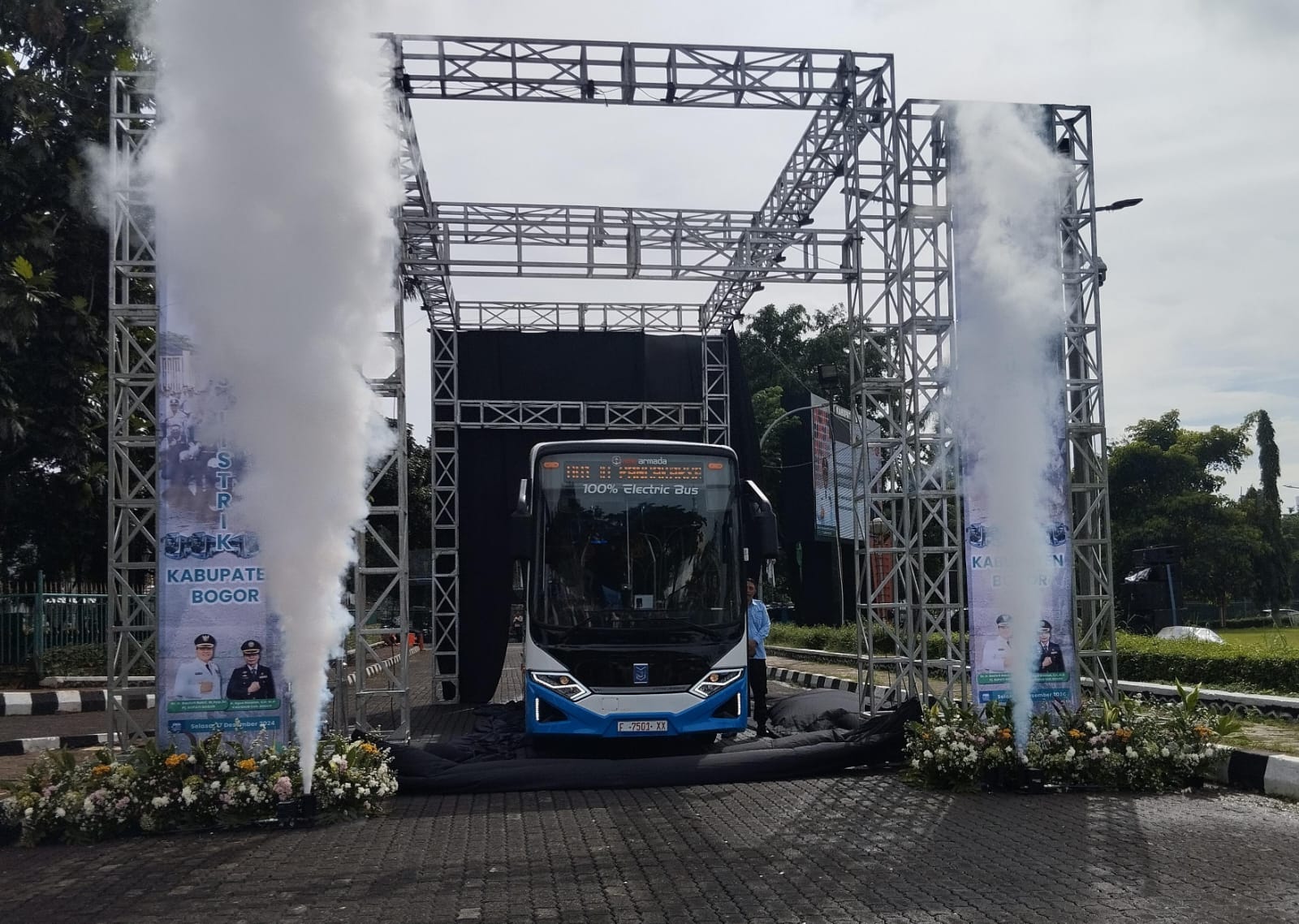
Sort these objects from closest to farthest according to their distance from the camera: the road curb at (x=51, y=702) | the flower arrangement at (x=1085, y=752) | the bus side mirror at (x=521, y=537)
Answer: the flower arrangement at (x=1085, y=752) → the bus side mirror at (x=521, y=537) → the road curb at (x=51, y=702)

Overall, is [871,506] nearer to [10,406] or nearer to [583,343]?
[583,343]

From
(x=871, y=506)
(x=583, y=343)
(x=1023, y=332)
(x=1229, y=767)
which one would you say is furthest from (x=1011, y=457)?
(x=583, y=343)

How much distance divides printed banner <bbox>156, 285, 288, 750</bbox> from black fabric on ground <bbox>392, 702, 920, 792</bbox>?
1.38m

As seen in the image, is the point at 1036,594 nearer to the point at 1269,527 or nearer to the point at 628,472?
the point at 628,472

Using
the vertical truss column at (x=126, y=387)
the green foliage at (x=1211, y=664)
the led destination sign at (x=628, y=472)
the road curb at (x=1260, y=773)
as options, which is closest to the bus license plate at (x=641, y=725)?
the led destination sign at (x=628, y=472)

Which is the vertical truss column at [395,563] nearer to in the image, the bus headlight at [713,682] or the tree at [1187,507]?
the bus headlight at [713,682]

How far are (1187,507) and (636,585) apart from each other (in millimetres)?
40000

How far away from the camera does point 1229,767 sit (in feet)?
31.0

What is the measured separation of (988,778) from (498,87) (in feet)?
28.0

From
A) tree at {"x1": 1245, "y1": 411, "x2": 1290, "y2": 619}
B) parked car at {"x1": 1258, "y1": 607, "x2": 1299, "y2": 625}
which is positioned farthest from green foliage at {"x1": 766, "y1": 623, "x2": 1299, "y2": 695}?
parked car at {"x1": 1258, "y1": 607, "x2": 1299, "y2": 625}

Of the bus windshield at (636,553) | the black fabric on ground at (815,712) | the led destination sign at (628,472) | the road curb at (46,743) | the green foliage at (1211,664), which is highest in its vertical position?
the led destination sign at (628,472)

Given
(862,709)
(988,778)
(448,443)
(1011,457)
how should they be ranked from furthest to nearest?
(448,443), (862,709), (1011,457), (988,778)

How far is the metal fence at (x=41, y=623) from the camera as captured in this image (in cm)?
1922

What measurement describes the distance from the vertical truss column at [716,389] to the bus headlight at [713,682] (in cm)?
810
